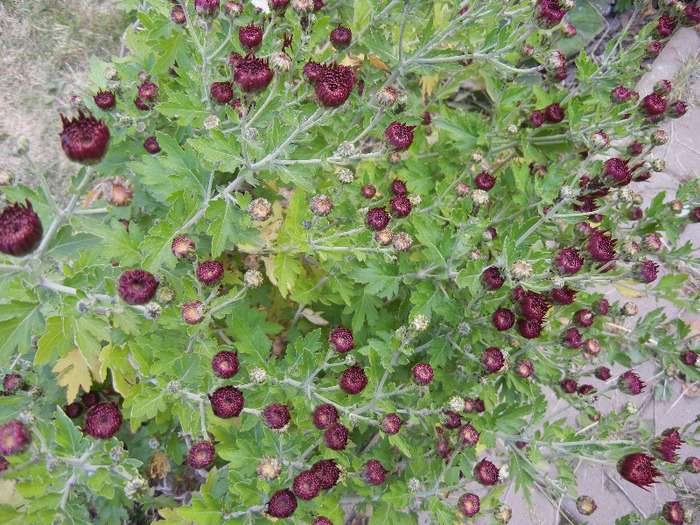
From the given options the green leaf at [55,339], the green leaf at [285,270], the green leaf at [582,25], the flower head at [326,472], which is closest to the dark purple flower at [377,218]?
the green leaf at [285,270]

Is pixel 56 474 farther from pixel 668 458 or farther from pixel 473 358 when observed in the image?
pixel 668 458

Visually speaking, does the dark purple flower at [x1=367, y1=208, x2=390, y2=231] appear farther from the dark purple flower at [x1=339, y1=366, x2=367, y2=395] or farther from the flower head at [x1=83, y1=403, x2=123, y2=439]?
the flower head at [x1=83, y1=403, x2=123, y2=439]

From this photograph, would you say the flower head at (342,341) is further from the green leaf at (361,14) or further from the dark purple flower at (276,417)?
the green leaf at (361,14)

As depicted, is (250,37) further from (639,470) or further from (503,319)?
(639,470)

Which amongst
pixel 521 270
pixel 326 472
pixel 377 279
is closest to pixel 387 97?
pixel 377 279

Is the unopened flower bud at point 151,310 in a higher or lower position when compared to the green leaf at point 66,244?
Answer: lower

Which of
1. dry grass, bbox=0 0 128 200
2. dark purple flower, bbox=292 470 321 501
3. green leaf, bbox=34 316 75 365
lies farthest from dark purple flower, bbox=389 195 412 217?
dry grass, bbox=0 0 128 200
